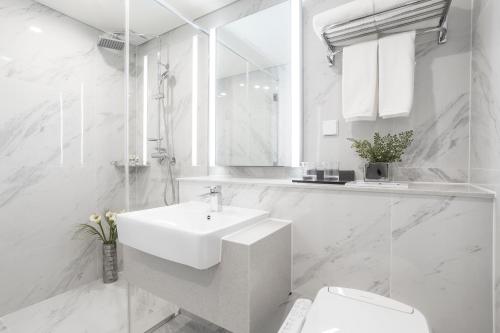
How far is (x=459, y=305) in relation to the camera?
0.91 metres

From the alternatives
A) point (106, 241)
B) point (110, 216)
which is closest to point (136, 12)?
point (110, 216)

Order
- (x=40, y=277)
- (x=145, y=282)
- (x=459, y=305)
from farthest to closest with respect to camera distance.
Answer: (x=40, y=277) < (x=145, y=282) < (x=459, y=305)

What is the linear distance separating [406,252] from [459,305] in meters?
0.24

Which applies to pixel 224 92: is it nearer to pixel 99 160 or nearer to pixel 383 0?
pixel 383 0

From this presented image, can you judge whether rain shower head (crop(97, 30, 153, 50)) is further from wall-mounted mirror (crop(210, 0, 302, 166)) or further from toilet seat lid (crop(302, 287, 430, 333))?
toilet seat lid (crop(302, 287, 430, 333))

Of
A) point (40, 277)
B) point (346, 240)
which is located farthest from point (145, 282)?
point (40, 277)

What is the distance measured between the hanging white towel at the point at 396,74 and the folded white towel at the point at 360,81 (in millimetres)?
35

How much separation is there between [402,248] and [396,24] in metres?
1.03

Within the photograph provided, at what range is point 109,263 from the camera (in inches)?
82.8

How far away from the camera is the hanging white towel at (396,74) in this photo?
1108 mm

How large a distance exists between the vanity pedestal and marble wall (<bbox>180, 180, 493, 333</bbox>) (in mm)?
125

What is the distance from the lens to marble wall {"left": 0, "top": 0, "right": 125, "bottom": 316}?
1729 mm

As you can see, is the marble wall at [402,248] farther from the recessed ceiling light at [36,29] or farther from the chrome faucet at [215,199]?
Result: the recessed ceiling light at [36,29]

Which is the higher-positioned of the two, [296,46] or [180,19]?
[180,19]
